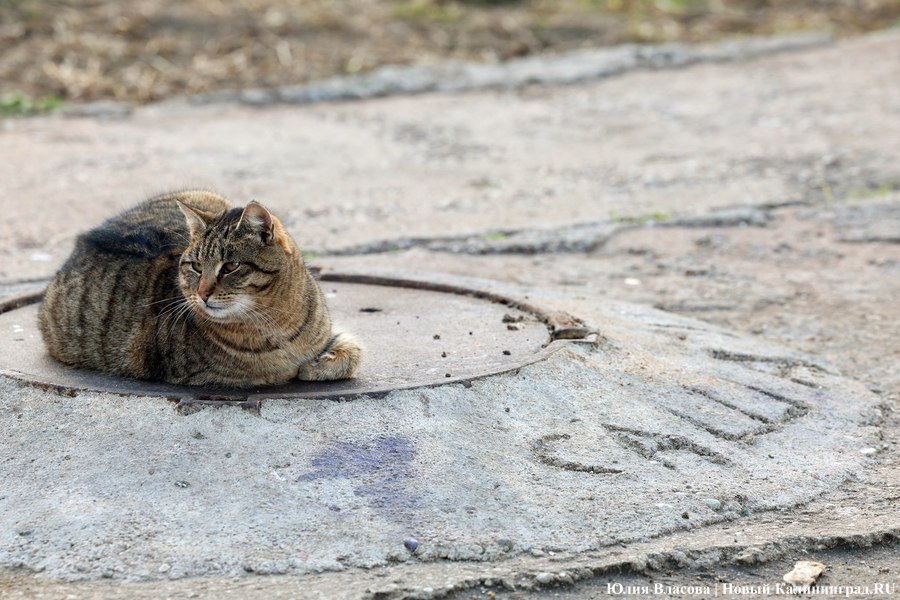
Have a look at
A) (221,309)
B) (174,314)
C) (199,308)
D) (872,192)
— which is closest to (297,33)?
(872,192)

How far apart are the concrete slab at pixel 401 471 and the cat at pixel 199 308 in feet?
0.73

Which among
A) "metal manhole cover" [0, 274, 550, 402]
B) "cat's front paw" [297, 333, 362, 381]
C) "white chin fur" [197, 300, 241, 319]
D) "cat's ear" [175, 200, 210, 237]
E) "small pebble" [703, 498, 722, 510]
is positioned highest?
"cat's ear" [175, 200, 210, 237]

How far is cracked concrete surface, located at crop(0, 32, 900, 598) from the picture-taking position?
3.64 metres

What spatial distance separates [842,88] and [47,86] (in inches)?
255

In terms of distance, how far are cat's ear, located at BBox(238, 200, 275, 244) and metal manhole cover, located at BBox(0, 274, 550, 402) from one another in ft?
1.76

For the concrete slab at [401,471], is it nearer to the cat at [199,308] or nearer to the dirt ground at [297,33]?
the cat at [199,308]

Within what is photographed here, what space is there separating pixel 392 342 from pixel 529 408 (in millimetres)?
658

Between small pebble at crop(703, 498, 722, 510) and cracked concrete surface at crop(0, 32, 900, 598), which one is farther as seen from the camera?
small pebble at crop(703, 498, 722, 510)

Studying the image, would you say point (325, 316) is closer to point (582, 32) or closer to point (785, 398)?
point (785, 398)

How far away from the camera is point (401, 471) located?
3.96m

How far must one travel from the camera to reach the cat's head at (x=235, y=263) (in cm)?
407

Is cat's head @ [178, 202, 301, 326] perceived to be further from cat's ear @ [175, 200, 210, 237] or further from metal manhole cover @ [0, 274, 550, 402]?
metal manhole cover @ [0, 274, 550, 402]

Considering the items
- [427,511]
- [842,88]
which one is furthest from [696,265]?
[842,88]

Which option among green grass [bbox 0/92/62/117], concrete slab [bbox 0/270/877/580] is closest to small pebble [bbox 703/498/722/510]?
concrete slab [bbox 0/270/877/580]
